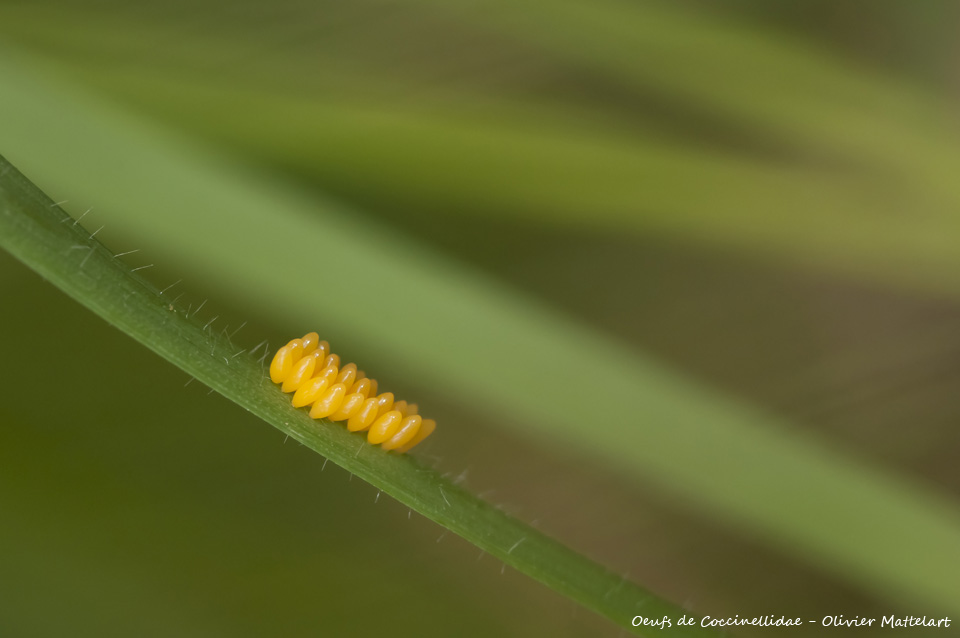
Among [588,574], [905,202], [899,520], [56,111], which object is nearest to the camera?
[588,574]

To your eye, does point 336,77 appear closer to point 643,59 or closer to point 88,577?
point 643,59

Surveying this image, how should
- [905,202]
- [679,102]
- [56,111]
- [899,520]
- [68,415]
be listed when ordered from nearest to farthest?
[56,111] → [899,520] → [68,415] → [905,202] → [679,102]

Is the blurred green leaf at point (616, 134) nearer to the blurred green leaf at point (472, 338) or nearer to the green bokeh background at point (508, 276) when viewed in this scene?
the green bokeh background at point (508, 276)

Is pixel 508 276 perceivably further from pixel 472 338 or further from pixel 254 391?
pixel 254 391

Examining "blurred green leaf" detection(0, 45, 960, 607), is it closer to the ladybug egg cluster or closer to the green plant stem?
the ladybug egg cluster

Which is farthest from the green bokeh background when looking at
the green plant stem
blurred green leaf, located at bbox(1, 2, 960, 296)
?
the green plant stem

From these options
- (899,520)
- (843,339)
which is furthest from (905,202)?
(899,520)

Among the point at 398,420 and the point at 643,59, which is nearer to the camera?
the point at 398,420
